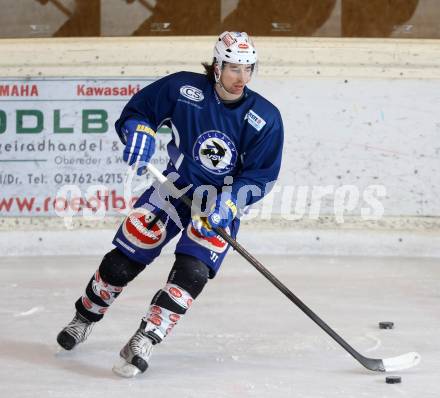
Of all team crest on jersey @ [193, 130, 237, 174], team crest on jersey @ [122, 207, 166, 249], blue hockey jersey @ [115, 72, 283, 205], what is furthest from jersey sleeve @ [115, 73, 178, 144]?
team crest on jersey @ [122, 207, 166, 249]

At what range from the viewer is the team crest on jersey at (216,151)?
10.2 ft

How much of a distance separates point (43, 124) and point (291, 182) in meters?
1.31

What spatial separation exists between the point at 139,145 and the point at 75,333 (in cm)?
62

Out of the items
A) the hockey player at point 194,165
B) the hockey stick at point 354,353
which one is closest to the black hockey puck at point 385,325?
the hockey stick at point 354,353

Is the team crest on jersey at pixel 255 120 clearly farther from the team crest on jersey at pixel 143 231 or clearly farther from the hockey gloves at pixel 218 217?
the team crest on jersey at pixel 143 231

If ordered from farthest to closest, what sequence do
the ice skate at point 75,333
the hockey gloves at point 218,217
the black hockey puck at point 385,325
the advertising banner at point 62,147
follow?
the advertising banner at point 62,147 → the black hockey puck at point 385,325 → the ice skate at point 75,333 → the hockey gloves at point 218,217

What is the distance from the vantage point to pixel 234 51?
3.04 meters

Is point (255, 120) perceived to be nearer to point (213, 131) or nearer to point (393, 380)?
point (213, 131)

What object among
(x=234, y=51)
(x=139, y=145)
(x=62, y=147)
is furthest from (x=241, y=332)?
(x=62, y=147)

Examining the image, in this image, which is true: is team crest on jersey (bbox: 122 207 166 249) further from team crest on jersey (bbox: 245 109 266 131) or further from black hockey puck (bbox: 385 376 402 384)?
black hockey puck (bbox: 385 376 402 384)

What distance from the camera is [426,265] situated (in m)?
5.12

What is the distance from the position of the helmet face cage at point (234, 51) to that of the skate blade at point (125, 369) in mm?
886

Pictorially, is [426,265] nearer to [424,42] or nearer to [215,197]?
[424,42]

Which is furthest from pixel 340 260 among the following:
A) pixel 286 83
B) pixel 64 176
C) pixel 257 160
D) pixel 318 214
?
pixel 257 160
